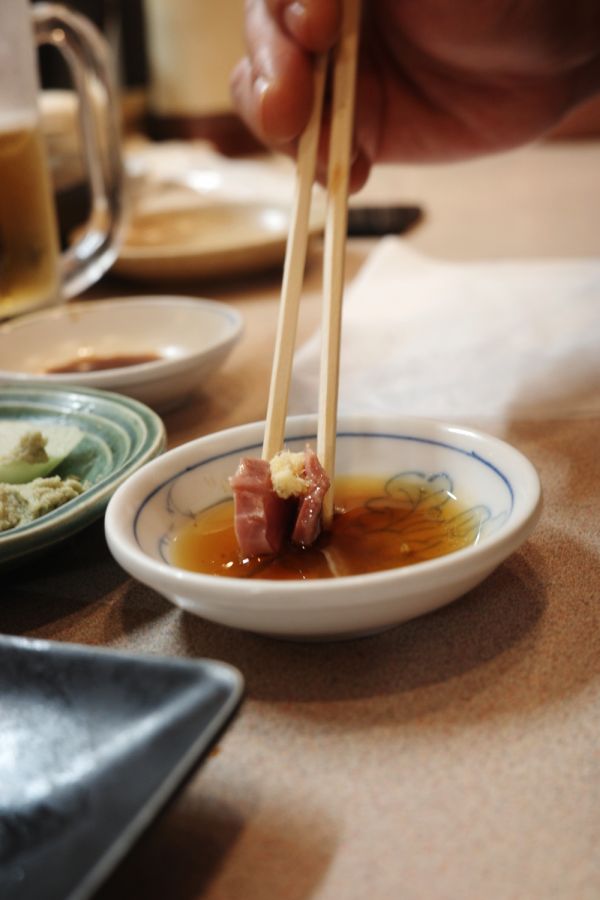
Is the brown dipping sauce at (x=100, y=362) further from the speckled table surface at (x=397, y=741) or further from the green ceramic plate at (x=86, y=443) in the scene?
the speckled table surface at (x=397, y=741)

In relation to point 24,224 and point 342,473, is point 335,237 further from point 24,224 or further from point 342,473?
point 24,224

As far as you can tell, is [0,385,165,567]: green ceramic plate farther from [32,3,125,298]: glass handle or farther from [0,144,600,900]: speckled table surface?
[32,3,125,298]: glass handle

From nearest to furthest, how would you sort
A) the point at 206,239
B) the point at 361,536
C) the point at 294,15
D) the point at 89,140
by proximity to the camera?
the point at 361,536 < the point at 294,15 < the point at 89,140 < the point at 206,239

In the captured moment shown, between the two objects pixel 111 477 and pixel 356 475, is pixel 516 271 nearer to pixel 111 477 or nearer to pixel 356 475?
pixel 356 475

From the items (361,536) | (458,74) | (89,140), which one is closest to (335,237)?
(361,536)

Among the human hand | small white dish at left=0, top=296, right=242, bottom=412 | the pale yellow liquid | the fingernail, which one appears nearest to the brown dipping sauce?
small white dish at left=0, top=296, right=242, bottom=412
